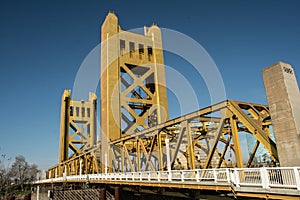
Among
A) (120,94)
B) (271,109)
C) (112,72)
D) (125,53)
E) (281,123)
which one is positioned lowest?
(281,123)

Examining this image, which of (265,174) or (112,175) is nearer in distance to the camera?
(265,174)

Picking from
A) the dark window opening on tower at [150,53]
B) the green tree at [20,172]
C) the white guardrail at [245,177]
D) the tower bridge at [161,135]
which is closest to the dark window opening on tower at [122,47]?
the tower bridge at [161,135]

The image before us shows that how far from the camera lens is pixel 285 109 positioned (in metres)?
7.77

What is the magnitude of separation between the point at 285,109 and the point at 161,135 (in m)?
11.8

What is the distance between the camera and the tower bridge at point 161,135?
7672mm

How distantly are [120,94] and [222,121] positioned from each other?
1736 cm

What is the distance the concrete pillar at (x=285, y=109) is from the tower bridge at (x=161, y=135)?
0.10 feet

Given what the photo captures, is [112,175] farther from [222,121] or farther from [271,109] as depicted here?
[271,109]

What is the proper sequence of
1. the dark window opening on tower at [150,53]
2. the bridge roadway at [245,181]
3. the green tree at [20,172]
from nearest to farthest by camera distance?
1. the bridge roadway at [245,181]
2. the dark window opening on tower at [150,53]
3. the green tree at [20,172]

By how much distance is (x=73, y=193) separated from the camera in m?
23.2

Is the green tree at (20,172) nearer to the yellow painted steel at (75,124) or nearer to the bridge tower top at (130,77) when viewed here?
the yellow painted steel at (75,124)

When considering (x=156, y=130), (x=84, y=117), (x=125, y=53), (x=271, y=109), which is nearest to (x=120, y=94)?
(x=125, y=53)

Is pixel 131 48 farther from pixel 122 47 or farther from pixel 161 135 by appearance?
pixel 161 135

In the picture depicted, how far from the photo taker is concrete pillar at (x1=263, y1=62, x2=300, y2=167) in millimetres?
7461
